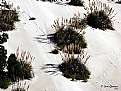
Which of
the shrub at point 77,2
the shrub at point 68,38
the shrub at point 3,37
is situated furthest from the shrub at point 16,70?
the shrub at point 77,2

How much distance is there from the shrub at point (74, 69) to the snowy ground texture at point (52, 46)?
0.24 meters

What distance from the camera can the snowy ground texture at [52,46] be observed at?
42.5 feet

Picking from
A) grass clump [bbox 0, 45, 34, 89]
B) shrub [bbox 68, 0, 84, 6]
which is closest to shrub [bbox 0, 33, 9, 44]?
grass clump [bbox 0, 45, 34, 89]

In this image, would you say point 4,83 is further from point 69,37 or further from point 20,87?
point 69,37

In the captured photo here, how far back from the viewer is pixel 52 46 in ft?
50.4

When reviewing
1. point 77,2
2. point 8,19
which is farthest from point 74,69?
point 77,2

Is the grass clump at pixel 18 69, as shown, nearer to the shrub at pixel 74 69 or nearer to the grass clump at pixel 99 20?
the shrub at pixel 74 69

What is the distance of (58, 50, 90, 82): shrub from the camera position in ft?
43.7

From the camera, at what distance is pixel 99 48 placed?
1577 cm

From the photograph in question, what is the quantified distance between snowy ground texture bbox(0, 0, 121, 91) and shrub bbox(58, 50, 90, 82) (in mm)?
241

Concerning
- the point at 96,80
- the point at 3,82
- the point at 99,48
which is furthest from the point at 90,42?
the point at 3,82

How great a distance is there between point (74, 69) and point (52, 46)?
2270 mm

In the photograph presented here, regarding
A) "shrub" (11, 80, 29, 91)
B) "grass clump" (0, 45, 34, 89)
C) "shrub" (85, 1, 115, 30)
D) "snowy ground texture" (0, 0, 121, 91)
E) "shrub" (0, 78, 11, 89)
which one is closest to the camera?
"shrub" (11, 80, 29, 91)

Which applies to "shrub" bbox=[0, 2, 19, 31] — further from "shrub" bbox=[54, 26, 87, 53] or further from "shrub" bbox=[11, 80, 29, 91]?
"shrub" bbox=[11, 80, 29, 91]
